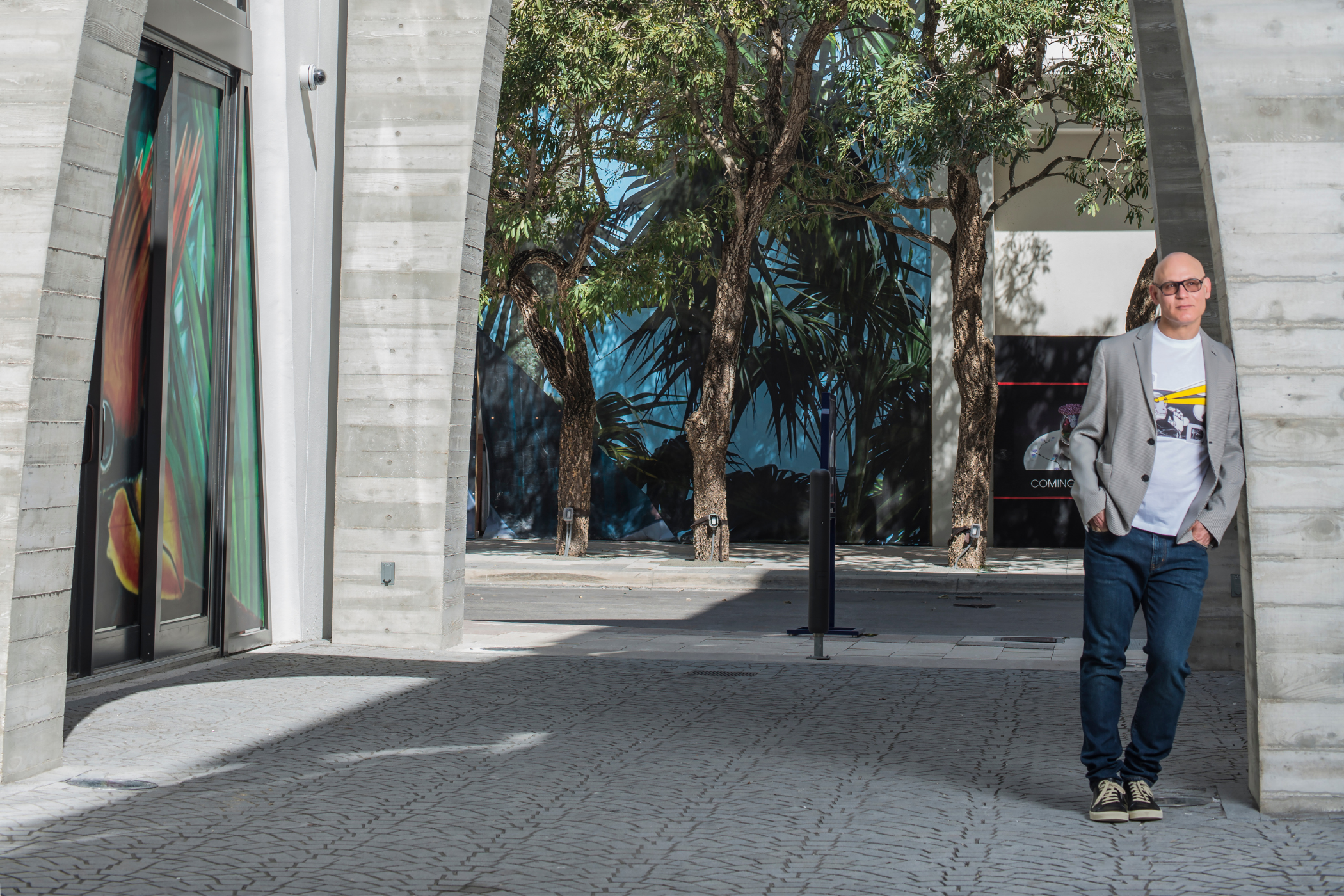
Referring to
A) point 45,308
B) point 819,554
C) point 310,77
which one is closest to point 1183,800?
point 819,554

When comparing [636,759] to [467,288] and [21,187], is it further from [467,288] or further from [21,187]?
[467,288]

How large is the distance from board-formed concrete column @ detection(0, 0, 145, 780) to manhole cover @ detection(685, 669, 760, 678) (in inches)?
141

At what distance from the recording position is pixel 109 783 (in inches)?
198

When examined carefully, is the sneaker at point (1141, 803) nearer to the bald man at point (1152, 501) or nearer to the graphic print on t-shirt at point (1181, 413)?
the bald man at point (1152, 501)

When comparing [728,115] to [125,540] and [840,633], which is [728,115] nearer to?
[840,633]

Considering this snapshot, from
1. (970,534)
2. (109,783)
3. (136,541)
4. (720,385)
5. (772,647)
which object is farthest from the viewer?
(970,534)

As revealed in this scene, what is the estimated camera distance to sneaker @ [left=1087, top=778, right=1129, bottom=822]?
449cm

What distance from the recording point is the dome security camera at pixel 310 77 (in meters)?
8.48

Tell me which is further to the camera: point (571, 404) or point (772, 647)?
point (571, 404)

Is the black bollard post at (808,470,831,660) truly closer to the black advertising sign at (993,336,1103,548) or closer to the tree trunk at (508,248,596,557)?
the tree trunk at (508,248,596,557)

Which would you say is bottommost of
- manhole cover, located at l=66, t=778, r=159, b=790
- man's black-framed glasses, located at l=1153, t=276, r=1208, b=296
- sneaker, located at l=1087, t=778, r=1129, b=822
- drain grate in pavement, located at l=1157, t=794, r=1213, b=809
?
manhole cover, located at l=66, t=778, r=159, b=790

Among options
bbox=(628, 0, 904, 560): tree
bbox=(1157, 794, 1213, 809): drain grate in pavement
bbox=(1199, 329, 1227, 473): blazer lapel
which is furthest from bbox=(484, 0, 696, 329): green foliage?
bbox=(1157, 794, 1213, 809): drain grate in pavement

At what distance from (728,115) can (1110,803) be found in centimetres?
1225

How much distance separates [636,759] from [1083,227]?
16.4 meters
